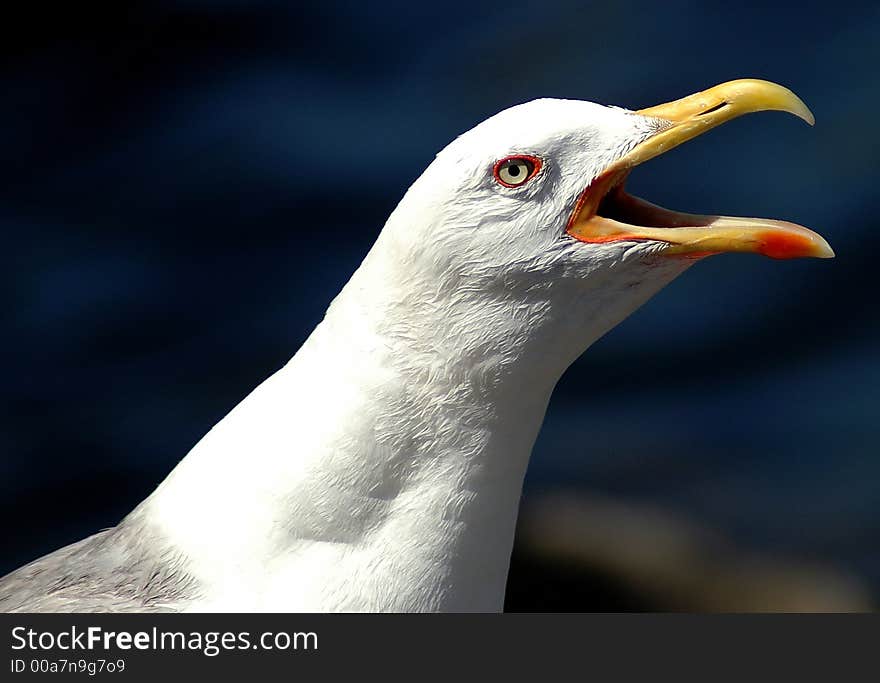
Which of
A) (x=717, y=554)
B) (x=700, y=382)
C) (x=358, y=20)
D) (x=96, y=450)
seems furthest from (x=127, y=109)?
(x=717, y=554)

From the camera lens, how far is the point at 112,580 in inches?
110

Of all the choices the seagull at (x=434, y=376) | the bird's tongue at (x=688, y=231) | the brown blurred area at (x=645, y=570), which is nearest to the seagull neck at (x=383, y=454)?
the seagull at (x=434, y=376)

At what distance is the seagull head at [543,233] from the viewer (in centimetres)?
265

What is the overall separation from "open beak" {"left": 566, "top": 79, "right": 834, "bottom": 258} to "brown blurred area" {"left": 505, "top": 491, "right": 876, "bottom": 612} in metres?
2.19

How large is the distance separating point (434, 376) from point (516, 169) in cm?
40

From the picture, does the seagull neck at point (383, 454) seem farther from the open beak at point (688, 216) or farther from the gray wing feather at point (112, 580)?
the open beak at point (688, 216)

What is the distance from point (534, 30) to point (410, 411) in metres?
3.55

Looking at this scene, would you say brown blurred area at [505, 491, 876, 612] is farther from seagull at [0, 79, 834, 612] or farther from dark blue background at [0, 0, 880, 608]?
seagull at [0, 79, 834, 612]

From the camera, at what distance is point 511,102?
18.4ft

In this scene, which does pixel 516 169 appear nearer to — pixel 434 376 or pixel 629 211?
pixel 629 211

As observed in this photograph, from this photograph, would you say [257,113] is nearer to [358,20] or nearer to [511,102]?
[358,20]

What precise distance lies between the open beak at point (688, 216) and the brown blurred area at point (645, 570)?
7.17 ft

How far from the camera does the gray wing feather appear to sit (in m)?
2.71

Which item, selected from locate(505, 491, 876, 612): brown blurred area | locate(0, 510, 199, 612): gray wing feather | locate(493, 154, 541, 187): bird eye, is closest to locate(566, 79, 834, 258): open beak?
locate(493, 154, 541, 187): bird eye
